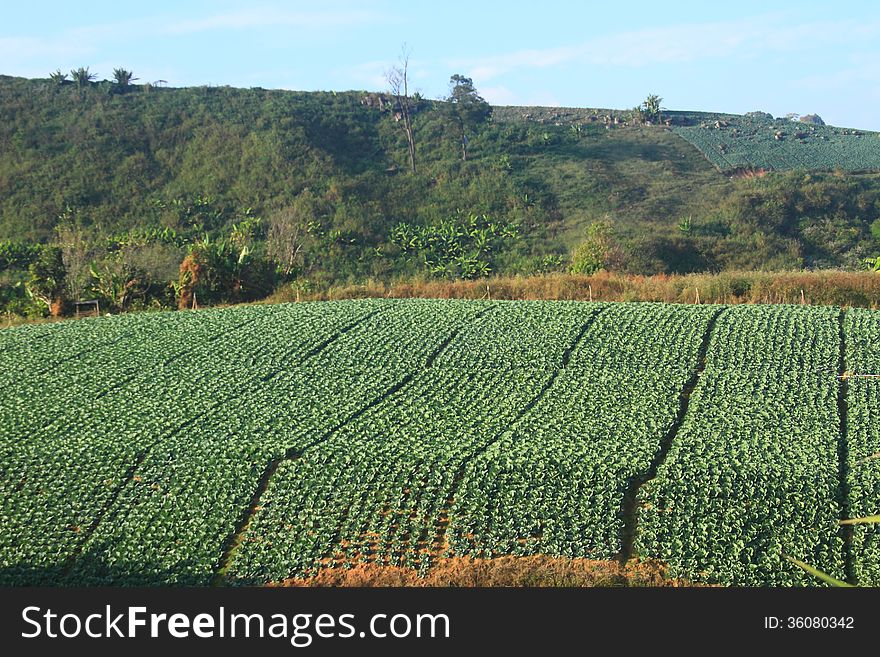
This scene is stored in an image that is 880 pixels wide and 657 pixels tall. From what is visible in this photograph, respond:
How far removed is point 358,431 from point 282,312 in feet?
33.7

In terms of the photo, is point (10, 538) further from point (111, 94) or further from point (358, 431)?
point (111, 94)

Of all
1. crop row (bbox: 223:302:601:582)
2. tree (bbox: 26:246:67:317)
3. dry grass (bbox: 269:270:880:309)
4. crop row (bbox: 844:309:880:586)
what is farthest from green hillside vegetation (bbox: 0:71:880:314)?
crop row (bbox: 844:309:880:586)

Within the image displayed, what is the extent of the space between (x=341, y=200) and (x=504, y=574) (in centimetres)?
3880

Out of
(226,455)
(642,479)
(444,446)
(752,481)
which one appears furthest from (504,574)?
(226,455)

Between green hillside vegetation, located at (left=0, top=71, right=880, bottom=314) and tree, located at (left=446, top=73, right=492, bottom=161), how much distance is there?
29 centimetres

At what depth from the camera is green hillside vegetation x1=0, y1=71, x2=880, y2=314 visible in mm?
39897

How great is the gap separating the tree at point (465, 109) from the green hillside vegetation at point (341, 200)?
0.97 feet

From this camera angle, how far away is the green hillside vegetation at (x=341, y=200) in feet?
131

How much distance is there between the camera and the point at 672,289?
30297mm

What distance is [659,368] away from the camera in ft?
70.4

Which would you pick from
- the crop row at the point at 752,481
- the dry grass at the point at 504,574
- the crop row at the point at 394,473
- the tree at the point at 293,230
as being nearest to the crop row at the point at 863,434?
the crop row at the point at 752,481

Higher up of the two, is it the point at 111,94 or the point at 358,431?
the point at 111,94

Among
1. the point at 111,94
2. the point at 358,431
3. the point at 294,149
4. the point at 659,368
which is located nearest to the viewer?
the point at 358,431

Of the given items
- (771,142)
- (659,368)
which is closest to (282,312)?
(659,368)
